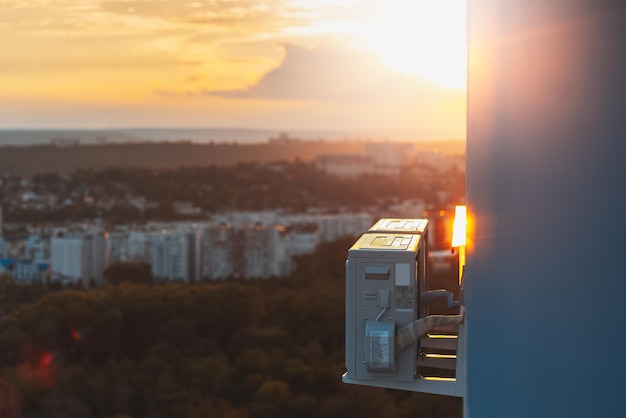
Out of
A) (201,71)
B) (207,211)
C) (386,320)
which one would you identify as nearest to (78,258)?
(207,211)

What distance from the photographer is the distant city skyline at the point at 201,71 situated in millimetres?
17453

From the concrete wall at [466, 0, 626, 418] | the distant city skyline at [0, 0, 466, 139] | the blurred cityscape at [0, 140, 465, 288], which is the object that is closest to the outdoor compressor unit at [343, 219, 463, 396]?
the concrete wall at [466, 0, 626, 418]

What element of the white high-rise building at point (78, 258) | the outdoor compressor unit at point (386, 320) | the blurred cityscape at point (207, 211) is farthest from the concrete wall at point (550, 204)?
the white high-rise building at point (78, 258)

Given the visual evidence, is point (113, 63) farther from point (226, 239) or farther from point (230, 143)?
point (226, 239)

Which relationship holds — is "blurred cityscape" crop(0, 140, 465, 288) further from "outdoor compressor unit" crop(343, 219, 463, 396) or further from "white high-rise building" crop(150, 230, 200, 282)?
"outdoor compressor unit" crop(343, 219, 463, 396)

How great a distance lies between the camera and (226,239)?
18.8 m

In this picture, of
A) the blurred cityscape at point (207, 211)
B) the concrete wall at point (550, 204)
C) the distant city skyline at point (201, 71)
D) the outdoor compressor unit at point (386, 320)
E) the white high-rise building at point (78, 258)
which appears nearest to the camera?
the concrete wall at point (550, 204)

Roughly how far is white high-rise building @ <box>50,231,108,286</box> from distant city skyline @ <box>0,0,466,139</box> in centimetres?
289

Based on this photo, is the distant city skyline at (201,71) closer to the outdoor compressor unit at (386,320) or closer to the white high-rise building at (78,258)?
the white high-rise building at (78,258)

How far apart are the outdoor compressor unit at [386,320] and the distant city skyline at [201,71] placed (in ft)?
42.5

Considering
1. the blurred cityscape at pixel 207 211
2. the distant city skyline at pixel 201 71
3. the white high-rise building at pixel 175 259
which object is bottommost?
the white high-rise building at pixel 175 259

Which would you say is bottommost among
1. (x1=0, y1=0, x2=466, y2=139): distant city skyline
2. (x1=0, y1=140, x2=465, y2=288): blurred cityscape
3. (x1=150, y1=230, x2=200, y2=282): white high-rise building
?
(x1=150, y1=230, x2=200, y2=282): white high-rise building

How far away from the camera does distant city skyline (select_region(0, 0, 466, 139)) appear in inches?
687

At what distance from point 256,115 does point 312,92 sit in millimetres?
1995
